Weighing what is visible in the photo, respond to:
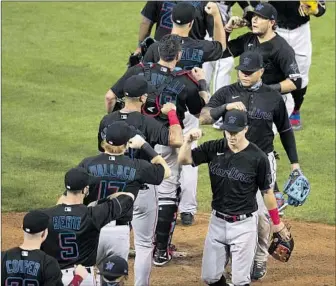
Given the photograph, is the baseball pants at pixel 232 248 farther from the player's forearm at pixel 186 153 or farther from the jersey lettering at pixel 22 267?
the jersey lettering at pixel 22 267

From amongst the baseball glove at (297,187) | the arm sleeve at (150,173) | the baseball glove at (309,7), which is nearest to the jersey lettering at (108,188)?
the arm sleeve at (150,173)

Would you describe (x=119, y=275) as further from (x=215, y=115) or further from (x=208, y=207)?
(x=208, y=207)

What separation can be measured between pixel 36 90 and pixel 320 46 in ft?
18.3

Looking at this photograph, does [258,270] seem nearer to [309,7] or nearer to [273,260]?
[273,260]

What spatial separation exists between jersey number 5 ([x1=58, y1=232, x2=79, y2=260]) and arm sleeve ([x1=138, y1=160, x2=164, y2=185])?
3.12 feet

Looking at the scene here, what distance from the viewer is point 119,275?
7.33 meters

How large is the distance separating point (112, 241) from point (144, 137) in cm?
106

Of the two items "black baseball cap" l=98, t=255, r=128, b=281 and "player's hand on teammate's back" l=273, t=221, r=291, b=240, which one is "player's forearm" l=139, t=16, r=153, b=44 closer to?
"player's hand on teammate's back" l=273, t=221, r=291, b=240

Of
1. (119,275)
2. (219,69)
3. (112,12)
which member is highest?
(119,275)

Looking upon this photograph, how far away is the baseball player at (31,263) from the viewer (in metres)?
6.93

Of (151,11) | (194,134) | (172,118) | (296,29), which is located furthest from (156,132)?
(296,29)

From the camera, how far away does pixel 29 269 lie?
6922mm

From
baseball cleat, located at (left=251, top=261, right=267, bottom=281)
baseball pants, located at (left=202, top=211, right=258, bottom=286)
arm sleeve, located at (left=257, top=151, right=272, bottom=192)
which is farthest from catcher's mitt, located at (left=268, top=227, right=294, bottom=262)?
Answer: baseball cleat, located at (left=251, top=261, right=267, bottom=281)

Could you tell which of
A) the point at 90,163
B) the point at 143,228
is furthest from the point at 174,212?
the point at 90,163
